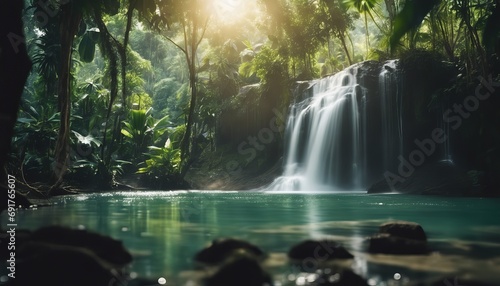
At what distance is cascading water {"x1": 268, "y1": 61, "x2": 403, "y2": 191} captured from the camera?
851 inches

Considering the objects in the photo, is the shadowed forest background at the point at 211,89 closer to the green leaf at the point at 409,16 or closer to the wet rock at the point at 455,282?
the green leaf at the point at 409,16

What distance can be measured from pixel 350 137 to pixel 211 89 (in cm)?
1318

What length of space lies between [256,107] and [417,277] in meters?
25.9

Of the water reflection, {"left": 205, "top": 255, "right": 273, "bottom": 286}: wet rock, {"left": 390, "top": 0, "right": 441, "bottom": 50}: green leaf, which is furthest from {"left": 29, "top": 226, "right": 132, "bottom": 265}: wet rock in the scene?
{"left": 390, "top": 0, "right": 441, "bottom": 50}: green leaf

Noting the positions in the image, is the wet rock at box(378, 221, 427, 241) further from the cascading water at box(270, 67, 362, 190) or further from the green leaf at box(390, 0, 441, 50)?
the cascading water at box(270, 67, 362, 190)

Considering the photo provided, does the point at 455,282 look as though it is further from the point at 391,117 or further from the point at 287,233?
the point at 391,117

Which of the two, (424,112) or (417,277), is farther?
(424,112)

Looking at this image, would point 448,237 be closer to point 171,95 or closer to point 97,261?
point 97,261

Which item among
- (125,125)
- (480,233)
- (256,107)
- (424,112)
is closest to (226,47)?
(256,107)

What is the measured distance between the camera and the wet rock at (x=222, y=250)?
13.9 ft

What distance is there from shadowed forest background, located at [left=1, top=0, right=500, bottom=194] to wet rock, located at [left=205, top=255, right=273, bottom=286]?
6896 mm

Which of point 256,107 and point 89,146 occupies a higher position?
point 256,107

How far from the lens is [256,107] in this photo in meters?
29.4

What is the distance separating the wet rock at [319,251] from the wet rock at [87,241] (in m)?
1.45
